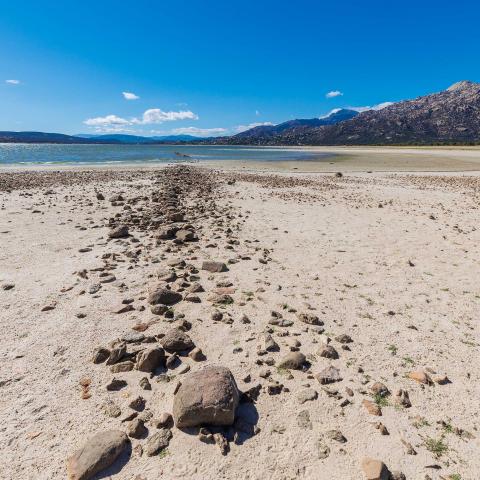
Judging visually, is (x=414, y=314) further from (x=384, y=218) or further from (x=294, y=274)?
(x=384, y=218)

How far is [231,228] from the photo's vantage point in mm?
13570

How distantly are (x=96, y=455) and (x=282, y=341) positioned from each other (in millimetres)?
3424

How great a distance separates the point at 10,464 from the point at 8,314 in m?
3.88

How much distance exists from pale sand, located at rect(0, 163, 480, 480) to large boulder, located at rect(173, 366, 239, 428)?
22cm

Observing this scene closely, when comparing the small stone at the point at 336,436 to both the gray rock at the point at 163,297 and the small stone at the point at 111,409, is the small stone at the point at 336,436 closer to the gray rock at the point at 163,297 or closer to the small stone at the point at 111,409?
the small stone at the point at 111,409

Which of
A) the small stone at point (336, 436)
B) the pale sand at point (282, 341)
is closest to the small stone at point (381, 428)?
the pale sand at point (282, 341)

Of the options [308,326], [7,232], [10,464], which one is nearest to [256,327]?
[308,326]

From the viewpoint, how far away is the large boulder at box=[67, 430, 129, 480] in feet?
11.3

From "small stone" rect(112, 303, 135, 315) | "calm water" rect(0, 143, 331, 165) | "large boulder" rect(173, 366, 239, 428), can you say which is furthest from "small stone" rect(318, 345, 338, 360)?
"calm water" rect(0, 143, 331, 165)

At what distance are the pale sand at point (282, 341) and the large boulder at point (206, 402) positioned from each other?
0.71ft

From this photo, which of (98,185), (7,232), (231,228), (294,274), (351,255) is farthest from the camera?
(98,185)

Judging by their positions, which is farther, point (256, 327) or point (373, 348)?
point (256, 327)

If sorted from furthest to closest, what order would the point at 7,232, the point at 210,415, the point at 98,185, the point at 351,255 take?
1. the point at 98,185
2. the point at 7,232
3. the point at 351,255
4. the point at 210,415

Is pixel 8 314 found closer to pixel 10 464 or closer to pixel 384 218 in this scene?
pixel 10 464
